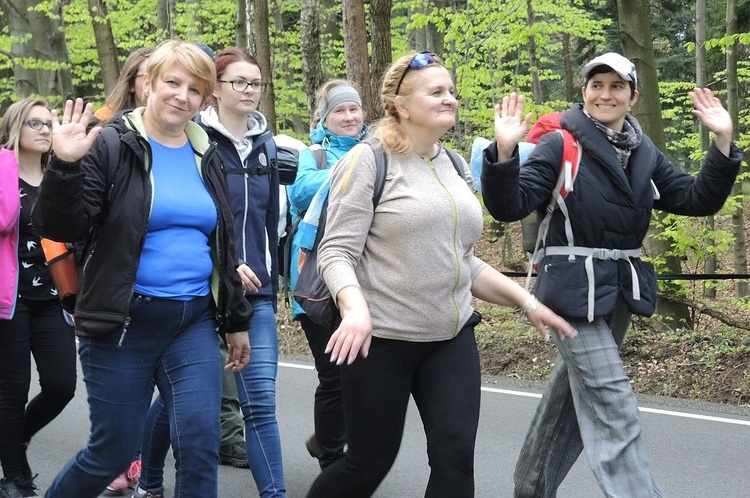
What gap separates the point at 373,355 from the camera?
3.72 m

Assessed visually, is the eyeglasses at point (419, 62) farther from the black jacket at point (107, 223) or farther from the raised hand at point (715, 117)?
the raised hand at point (715, 117)

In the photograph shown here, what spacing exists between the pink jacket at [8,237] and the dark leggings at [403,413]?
220cm

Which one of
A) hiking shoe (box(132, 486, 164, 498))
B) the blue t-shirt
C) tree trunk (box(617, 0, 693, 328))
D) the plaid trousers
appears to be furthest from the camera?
tree trunk (box(617, 0, 693, 328))

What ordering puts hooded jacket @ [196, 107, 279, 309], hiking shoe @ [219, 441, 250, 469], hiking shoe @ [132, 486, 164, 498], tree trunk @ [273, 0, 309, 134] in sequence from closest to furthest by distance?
1. hooded jacket @ [196, 107, 279, 309]
2. hiking shoe @ [132, 486, 164, 498]
3. hiking shoe @ [219, 441, 250, 469]
4. tree trunk @ [273, 0, 309, 134]

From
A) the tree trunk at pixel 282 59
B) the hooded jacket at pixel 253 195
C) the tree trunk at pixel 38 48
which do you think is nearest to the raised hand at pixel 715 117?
the hooded jacket at pixel 253 195

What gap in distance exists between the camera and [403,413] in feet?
12.5

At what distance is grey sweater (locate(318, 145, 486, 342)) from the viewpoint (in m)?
3.72

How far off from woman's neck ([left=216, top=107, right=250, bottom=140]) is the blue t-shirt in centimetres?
104

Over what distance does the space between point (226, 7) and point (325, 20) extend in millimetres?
2779

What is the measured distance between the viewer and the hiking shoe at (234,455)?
20.4ft

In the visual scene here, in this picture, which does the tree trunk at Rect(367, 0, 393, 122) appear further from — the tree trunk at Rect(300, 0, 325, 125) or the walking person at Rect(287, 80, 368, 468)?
the walking person at Rect(287, 80, 368, 468)

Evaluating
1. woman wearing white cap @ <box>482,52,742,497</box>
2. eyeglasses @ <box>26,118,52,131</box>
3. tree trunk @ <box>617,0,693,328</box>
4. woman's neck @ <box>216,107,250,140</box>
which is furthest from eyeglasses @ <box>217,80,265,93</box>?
tree trunk @ <box>617,0,693,328</box>

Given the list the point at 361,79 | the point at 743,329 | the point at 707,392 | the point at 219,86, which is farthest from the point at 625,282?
the point at 361,79

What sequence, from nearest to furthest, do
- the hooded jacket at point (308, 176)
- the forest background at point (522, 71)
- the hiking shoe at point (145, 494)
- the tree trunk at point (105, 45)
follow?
the hiking shoe at point (145, 494) < the hooded jacket at point (308, 176) < the forest background at point (522, 71) < the tree trunk at point (105, 45)
